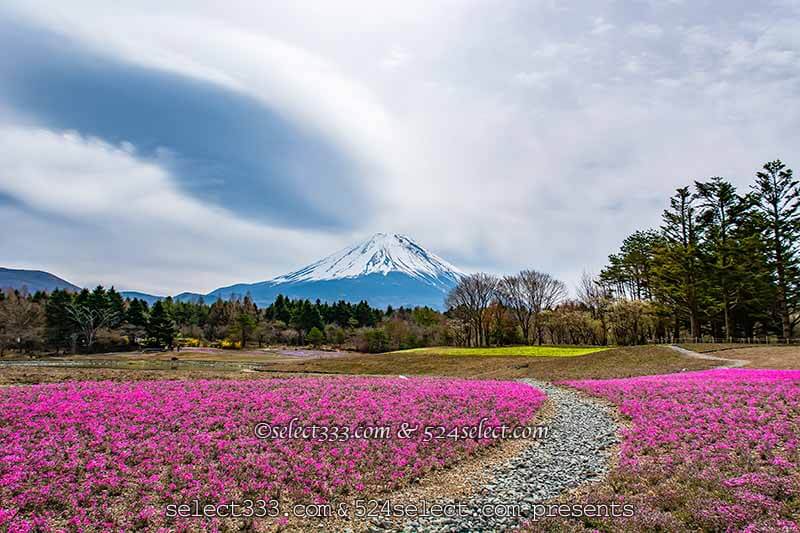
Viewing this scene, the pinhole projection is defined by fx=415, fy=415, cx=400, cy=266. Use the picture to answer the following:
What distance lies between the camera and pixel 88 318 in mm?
70875

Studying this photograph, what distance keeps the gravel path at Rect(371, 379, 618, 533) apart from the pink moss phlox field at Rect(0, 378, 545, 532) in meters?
1.60

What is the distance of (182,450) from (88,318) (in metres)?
76.3

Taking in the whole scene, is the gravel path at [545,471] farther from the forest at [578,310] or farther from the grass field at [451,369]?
the forest at [578,310]

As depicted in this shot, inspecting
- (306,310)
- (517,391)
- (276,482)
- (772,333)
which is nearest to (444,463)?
(276,482)

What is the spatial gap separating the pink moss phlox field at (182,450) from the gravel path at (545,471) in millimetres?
1600

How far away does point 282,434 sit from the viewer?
43.0 ft

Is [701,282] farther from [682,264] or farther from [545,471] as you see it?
[545,471]

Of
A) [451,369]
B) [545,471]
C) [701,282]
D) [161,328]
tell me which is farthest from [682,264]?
[161,328]

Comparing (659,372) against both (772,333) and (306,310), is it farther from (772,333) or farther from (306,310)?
(306,310)

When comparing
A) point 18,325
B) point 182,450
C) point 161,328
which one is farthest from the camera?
point 161,328

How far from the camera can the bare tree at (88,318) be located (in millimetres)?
70062

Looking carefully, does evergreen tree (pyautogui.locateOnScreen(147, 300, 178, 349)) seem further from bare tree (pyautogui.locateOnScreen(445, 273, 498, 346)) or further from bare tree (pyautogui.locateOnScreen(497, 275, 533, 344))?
bare tree (pyautogui.locateOnScreen(497, 275, 533, 344))

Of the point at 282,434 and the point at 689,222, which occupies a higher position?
the point at 689,222

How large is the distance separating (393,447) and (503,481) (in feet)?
11.0
